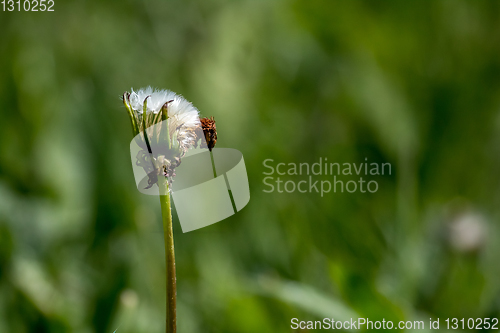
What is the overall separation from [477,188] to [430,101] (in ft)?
1.34

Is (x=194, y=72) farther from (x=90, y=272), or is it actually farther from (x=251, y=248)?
(x=90, y=272)

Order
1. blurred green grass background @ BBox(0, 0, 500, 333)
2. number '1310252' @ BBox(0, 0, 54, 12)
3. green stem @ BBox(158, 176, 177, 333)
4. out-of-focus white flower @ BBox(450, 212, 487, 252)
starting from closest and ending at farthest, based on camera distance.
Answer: green stem @ BBox(158, 176, 177, 333) < blurred green grass background @ BBox(0, 0, 500, 333) < out-of-focus white flower @ BBox(450, 212, 487, 252) < number '1310252' @ BBox(0, 0, 54, 12)

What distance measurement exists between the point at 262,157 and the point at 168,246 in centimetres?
94

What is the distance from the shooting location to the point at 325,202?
1.31 metres

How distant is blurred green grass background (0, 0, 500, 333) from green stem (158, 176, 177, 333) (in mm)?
256

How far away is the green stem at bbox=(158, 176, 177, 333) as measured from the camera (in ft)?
1.54

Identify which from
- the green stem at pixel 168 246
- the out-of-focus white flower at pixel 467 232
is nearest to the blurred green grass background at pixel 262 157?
the out-of-focus white flower at pixel 467 232

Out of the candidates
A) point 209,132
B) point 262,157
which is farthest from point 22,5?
point 209,132

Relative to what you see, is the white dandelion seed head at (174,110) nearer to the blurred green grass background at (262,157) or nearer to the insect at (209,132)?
the insect at (209,132)

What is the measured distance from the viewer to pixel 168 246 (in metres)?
0.47

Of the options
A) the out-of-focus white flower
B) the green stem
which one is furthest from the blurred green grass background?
the green stem

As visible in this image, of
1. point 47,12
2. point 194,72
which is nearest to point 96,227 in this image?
point 194,72

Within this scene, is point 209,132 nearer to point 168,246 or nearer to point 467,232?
point 168,246

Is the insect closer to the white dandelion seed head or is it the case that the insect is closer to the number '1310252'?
the white dandelion seed head
